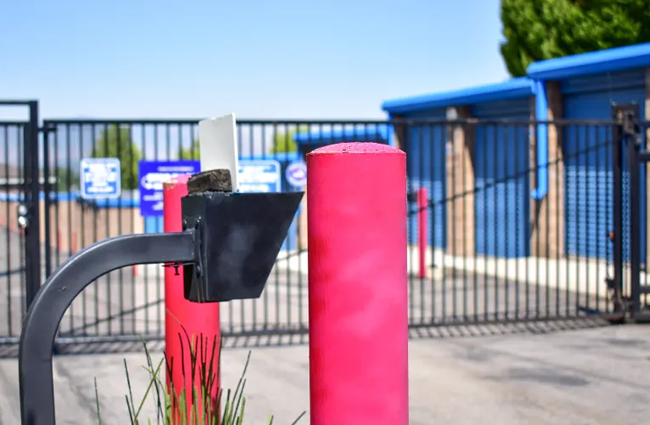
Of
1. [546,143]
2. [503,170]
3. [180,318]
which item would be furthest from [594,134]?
[180,318]

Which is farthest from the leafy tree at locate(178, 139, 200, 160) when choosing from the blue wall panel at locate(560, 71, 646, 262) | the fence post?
the blue wall panel at locate(560, 71, 646, 262)

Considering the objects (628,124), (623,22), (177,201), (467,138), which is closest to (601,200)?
(467,138)

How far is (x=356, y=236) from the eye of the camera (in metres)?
2.16

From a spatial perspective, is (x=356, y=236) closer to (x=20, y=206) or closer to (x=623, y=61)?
(x=20, y=206)

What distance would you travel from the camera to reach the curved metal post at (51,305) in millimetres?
1983

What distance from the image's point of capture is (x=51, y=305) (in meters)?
1.98

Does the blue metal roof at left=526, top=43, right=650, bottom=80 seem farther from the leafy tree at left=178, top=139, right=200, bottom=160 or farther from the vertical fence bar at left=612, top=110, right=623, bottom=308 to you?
the leafy tree at left=178, top=139, right=200, bottom=160

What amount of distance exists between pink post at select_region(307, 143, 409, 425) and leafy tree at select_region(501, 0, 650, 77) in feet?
75.2

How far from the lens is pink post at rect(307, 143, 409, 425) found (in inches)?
85.1

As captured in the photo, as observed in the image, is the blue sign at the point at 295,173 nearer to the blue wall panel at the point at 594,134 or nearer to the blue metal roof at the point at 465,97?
the blue wall panel at the point at 594,134

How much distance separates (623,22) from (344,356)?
23.2 metres

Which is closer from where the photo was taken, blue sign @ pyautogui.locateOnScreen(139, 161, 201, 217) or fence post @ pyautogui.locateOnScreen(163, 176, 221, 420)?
fence post @ pyautogui.locateOnScreen(163, 176, 221, 420)

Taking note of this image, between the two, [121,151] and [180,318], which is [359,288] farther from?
[121,151]

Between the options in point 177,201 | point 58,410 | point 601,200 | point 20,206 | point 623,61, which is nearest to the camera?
point 177,201
